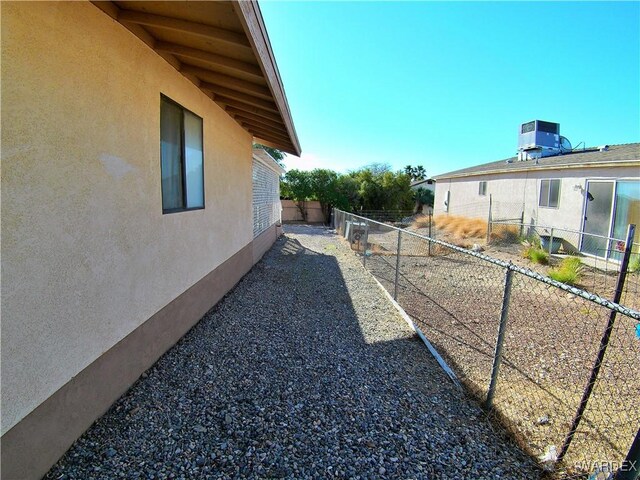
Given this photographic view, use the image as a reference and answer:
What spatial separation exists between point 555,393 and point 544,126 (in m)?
20.2

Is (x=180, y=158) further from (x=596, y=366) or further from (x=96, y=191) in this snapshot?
(x=596, y=366)

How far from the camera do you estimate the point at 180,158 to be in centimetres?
396

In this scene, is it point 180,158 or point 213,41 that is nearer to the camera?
point 213,41

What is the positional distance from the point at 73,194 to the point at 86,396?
4.79ft

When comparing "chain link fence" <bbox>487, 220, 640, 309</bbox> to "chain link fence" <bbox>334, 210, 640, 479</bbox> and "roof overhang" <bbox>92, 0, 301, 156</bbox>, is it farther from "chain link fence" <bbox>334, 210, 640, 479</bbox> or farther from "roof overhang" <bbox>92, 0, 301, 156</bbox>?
"roof overhang" <bbox>92, 0, 301, 156</bbox>

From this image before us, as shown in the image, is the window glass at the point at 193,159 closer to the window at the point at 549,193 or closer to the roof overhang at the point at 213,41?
the roof overhang at the point at 213,41

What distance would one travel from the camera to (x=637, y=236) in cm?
971

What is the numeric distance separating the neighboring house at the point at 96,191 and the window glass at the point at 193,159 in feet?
0.14

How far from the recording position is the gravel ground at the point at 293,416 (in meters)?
2.12

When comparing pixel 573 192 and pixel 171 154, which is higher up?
pixel 573 192

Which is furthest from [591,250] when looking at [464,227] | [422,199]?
[422,199]

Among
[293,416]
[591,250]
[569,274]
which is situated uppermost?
[591,250]

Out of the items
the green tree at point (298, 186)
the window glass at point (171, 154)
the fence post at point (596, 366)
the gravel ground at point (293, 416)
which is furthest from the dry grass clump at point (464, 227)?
the window glass at point (171, 154)

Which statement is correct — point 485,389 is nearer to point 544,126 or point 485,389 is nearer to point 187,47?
point 187,47
